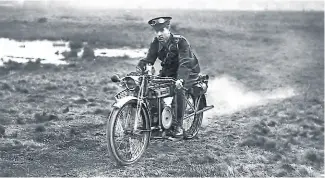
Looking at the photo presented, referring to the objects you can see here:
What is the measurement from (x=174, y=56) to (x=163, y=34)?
49 cm

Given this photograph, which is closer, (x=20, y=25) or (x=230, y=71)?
(x=230, y=71)

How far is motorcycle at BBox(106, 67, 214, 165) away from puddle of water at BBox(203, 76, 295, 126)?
257 centimetres

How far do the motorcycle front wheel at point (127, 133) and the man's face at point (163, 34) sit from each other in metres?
1.09

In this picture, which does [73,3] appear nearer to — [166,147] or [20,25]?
[20,25]

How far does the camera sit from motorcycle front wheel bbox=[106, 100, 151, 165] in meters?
5.27

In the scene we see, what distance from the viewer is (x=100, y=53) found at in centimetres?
2167

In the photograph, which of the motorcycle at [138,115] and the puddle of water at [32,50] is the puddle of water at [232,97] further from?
the puddle of water at [32,50]

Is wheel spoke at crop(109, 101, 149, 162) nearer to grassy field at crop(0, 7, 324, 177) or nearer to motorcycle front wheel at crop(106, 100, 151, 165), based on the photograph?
motorcycle front wheel at crop(106, 100, 151, 165)

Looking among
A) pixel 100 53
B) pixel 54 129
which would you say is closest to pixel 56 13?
pixel 100 53

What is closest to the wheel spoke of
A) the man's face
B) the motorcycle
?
the motorcycle

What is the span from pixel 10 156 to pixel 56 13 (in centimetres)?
3512

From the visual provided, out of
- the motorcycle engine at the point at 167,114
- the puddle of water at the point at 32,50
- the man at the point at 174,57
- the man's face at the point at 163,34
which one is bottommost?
the motorcycle engine at the point at 167,114

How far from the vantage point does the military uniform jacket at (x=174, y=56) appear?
6.23 m

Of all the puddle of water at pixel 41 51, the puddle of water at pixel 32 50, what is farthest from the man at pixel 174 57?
the puddle of water at pixel 32 50
